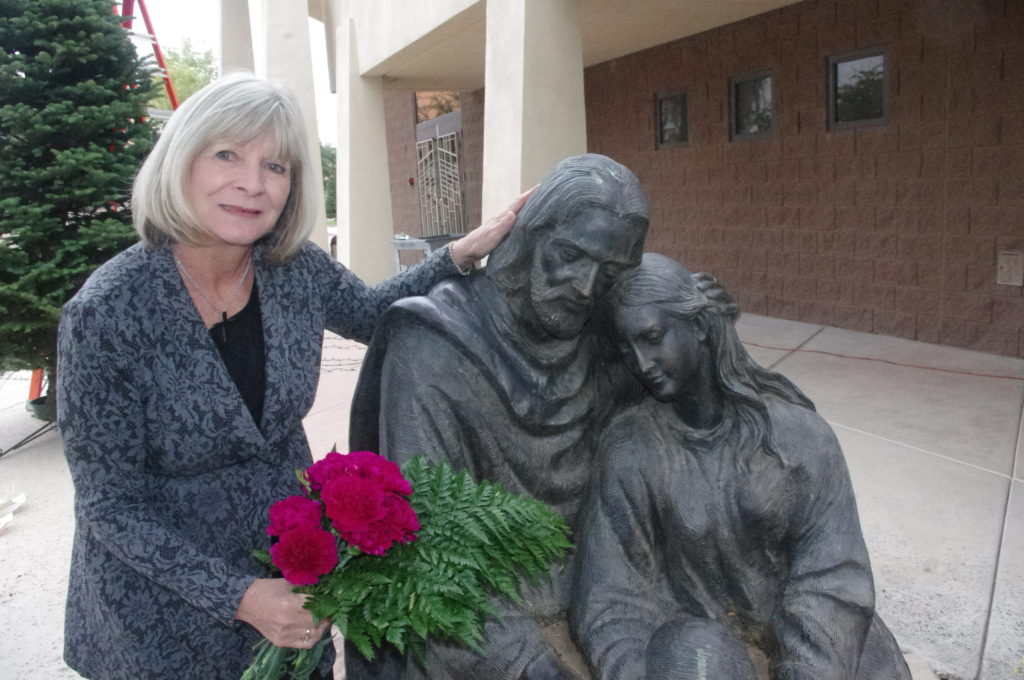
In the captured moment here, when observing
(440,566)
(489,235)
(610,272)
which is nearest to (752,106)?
(489,235)

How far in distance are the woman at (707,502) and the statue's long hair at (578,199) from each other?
148 millimetres

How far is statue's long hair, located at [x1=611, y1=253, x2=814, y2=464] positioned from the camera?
6.27 ft

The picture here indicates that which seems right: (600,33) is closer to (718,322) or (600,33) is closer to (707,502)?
(718,322)

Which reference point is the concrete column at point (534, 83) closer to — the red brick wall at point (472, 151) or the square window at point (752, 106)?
the square window at point (752, 106)

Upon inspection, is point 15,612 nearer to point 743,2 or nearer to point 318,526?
point 318,526

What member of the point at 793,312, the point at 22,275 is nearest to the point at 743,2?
the point at 793,312

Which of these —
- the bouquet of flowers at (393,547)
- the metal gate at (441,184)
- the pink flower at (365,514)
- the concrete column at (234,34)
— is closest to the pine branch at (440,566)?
the bouquet of flowers at (393,547)

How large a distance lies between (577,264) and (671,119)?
7.85 metres

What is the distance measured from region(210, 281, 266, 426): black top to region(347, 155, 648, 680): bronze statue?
336 millimetres

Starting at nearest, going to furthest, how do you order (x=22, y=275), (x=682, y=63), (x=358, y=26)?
(x=22, y=275) → (x=682, y=63) → (x=358, y=26)

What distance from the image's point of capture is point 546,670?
70.0 inches

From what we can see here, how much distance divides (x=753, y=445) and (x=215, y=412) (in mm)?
1201

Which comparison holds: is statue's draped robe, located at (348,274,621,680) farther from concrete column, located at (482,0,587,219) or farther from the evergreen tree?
concrete column, located at (482,0,587,219)

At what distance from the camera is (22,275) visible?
576 centimetres
